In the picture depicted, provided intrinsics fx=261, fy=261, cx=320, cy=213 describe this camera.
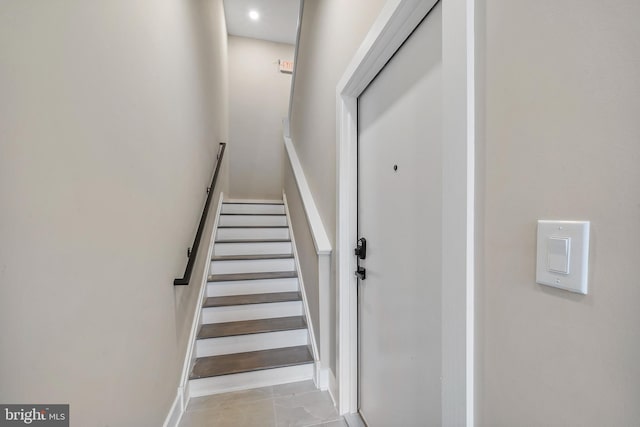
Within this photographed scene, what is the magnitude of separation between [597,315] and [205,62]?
9.97ft

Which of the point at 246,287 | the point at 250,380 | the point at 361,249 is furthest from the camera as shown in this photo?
the point at 246,287

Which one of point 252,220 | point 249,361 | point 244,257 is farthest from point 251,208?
point 249,361

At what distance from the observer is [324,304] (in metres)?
1.81

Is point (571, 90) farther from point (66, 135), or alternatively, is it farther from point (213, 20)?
point (213, 20)

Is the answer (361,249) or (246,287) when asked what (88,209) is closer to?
A: (361,249)

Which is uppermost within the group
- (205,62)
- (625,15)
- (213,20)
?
(213,20)

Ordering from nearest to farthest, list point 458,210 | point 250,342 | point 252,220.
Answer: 1. point 458,210
2. point 250,342
3. point 252,220

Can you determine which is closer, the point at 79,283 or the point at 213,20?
the point at 79,283

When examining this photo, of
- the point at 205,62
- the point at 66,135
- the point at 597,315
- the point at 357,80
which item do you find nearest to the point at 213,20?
the point at 205,62

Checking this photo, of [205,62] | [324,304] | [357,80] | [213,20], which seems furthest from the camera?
[213,20]

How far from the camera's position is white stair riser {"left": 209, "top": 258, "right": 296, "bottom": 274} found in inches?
99.5

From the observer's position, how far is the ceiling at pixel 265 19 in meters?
3.62

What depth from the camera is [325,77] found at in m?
1.89

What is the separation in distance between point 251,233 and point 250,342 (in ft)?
4.39
